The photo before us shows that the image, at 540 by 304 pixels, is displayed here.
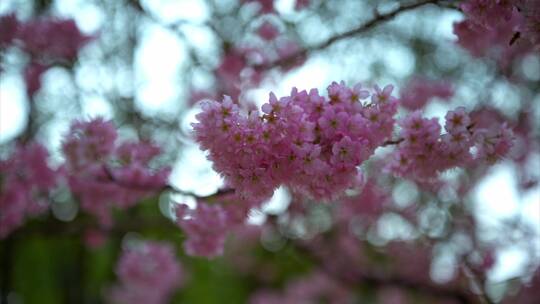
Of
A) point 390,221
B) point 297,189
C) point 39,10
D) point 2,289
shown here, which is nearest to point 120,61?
point 39,10

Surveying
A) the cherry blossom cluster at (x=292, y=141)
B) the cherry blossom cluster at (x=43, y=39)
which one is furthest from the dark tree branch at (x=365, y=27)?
the cherry blossom cluster at (x=43, y=39)

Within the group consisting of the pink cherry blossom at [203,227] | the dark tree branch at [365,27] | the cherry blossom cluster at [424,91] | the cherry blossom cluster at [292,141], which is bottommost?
the cherry blossom cluster at [292,141]

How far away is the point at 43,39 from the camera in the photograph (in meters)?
3.41

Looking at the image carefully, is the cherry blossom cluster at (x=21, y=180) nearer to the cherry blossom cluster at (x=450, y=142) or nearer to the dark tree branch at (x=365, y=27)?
the dark tree branch at (x=365, y=27)

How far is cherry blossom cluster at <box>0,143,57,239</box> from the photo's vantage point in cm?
318

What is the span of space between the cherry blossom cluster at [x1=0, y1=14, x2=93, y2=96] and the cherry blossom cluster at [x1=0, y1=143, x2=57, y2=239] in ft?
2.11

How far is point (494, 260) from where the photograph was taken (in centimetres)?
434

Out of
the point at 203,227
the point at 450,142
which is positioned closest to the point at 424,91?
the point at 203,227

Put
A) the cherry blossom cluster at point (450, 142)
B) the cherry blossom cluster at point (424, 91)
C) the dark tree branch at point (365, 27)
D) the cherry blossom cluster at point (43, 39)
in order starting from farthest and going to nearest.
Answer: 1. the cherry blossom cluster at point (424, 91)
2. the cherry blossom cluster at point (43, 39)
3. the dark tree branch at point (365, 27)
4. the cherry blossom cluster at point (450, 142)

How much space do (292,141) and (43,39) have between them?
2.46 m

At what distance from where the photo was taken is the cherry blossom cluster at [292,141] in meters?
1.58

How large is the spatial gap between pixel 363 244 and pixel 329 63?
213 centimetres

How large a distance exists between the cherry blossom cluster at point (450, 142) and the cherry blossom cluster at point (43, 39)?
2534 millimetres

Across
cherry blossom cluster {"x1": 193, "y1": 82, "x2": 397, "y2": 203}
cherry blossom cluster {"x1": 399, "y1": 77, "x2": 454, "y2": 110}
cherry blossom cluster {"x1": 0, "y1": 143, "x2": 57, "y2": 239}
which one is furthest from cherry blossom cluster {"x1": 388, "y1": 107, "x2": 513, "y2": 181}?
cherry blossom cluster {"x1": 0, "y1": 143, "x2": 57, "y2": 239}
